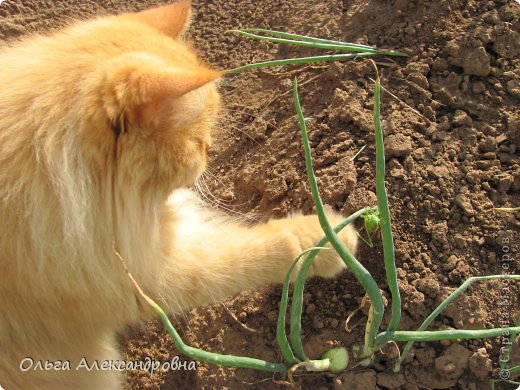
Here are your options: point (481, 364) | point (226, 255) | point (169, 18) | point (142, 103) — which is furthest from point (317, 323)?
point (169, 18)

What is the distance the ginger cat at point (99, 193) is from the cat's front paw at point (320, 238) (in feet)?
0.04

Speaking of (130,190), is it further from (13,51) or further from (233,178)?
(233,178)

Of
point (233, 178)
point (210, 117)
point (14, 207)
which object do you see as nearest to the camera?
point (14, 207)

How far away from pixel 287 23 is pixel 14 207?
1.73m

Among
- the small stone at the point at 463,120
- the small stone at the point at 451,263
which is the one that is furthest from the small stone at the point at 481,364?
the small stone at the point at 463,120

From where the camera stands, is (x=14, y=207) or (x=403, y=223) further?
(x=403, y=223)

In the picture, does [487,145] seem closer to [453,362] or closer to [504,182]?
[504,182]

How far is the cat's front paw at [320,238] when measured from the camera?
1.86 metres

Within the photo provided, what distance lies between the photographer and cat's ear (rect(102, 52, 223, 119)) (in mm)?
1219

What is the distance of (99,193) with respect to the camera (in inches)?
55.9

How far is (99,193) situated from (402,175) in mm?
1132

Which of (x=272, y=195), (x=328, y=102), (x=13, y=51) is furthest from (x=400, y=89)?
(x=13, y=51)

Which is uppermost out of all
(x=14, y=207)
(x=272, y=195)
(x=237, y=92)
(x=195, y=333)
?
(x=237, y=92)

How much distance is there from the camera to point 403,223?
6.43 ft
